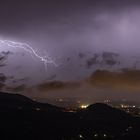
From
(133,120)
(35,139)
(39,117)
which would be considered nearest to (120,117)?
(133,120)

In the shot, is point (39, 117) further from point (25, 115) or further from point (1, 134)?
point (1, 134)

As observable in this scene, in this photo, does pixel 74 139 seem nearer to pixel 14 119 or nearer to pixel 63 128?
pixel 63 128

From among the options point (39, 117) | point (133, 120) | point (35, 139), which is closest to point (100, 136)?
Result: point (35, 139)

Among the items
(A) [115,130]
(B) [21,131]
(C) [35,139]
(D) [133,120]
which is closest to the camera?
(C) [35,139]

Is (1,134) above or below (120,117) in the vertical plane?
below

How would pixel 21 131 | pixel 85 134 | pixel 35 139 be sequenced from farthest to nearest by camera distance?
pixel 85 134, pixel 21 131, pixel 35 139

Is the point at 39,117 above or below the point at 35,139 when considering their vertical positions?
above

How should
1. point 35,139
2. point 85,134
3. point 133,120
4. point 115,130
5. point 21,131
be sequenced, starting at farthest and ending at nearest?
point 133,120
point 115,130
point 85,134
point 21,131
point 35,139

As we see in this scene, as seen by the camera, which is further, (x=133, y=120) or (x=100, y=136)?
(x=133, y=120)

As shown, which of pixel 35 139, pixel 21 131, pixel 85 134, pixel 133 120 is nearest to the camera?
pixel 35 139
